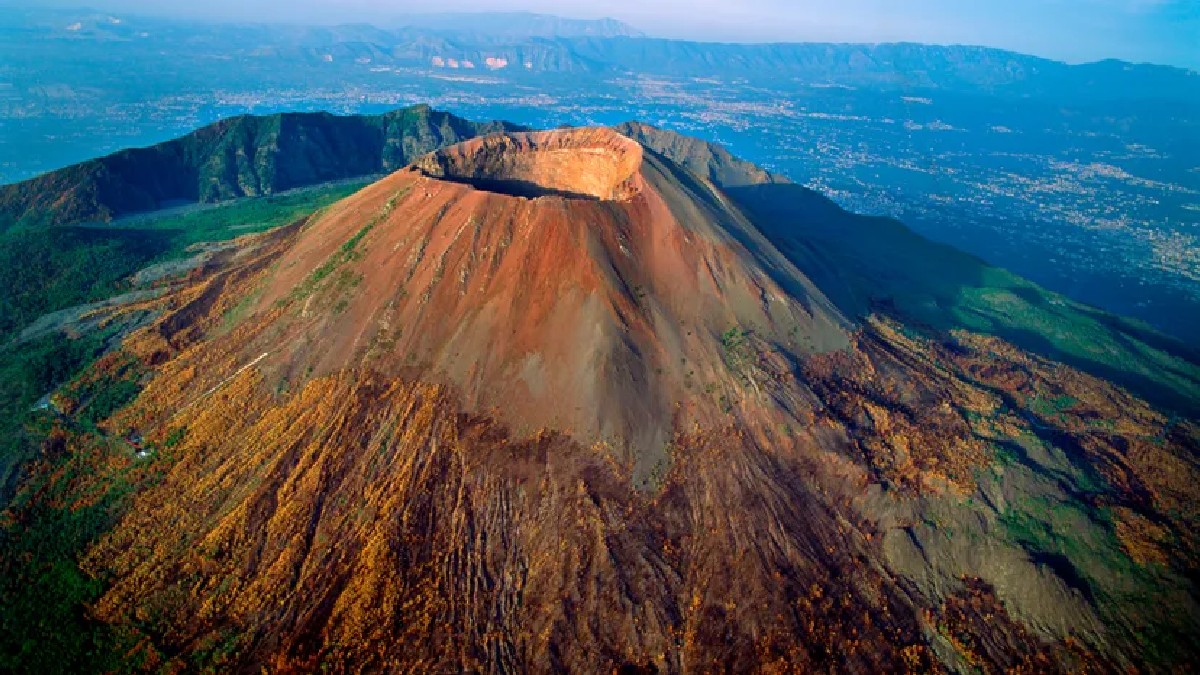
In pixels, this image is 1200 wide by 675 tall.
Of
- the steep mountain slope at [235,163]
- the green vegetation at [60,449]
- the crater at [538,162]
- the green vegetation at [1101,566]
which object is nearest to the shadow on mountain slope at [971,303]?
the crater at [538,162]

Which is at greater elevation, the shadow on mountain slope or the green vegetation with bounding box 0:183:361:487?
the shadow on mountain slope

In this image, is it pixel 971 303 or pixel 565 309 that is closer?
pixel 565 309

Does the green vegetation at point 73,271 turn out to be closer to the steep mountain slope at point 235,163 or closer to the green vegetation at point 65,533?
the green vegetation at point 65,533

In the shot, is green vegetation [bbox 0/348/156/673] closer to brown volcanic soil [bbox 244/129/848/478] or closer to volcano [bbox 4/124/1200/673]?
volcano [bbox 4/124/1200/673]

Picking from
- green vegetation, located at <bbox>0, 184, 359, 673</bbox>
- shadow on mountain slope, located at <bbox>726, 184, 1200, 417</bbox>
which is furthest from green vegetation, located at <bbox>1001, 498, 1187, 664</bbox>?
green vegetation, located at <bbox>0, 184, 359, 673</bbox>

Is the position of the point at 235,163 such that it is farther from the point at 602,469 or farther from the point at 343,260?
the point at 602,469

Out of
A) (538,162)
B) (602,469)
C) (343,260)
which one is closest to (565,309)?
(602,469)
